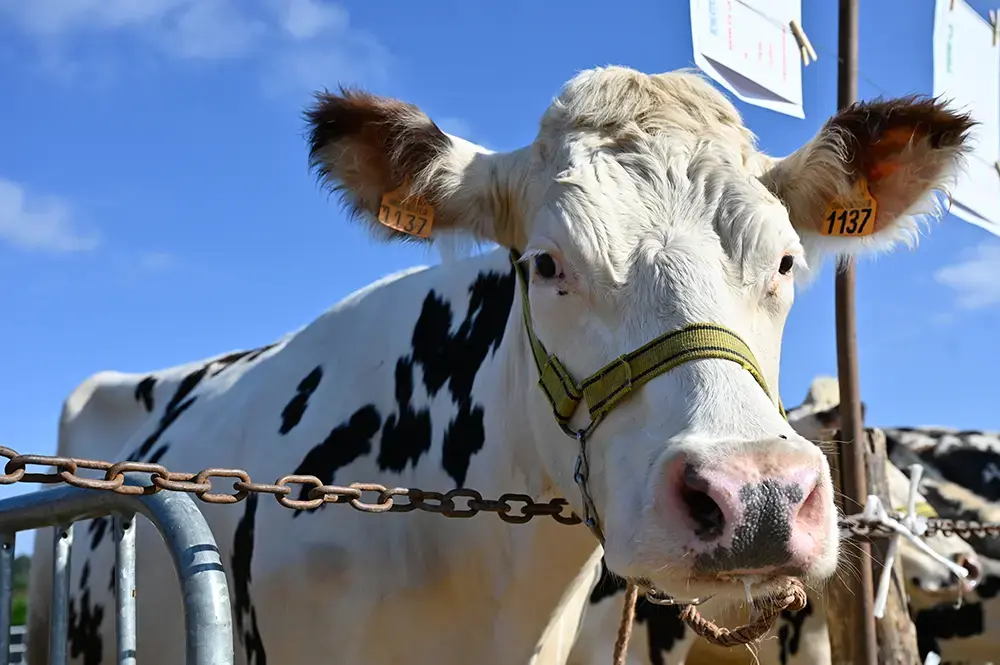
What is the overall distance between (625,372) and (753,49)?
256 cm

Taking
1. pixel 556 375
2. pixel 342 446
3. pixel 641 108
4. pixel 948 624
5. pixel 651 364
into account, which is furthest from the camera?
pixel 948 624

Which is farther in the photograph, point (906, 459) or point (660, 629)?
point (906, 459)

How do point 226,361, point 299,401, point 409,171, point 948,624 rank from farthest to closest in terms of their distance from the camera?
point 948,624
point 226,361
point 299,401
point 409,171

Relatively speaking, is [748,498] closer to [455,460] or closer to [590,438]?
[590,438]

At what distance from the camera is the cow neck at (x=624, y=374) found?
225 centimetres

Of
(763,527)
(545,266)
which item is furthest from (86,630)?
(763,527)

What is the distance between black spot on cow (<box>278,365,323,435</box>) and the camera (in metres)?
4.21

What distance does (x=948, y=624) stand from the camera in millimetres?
7938

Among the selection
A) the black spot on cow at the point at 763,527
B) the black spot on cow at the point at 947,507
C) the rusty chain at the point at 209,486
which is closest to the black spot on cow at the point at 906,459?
the black spot on cow at the point at 947,507

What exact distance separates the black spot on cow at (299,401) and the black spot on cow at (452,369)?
504mm

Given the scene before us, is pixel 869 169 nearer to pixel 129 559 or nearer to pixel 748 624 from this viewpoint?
pixel 748 624

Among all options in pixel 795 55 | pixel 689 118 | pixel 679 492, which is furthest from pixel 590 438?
pixel 795 55

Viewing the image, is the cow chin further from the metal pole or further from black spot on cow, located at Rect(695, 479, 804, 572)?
A: the metal pole

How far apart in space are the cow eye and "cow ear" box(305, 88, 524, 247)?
1.30ft
